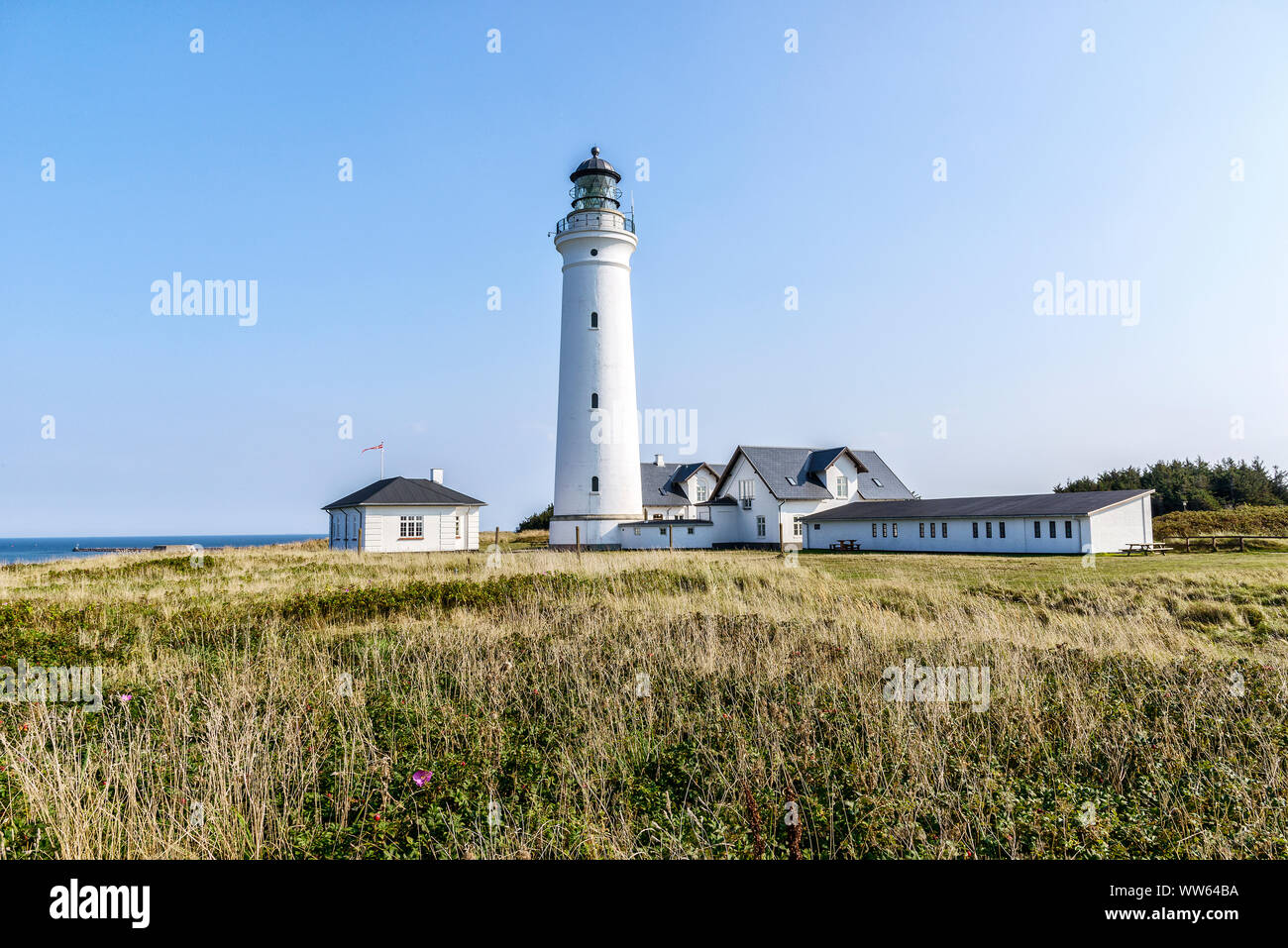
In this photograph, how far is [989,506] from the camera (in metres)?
36.0

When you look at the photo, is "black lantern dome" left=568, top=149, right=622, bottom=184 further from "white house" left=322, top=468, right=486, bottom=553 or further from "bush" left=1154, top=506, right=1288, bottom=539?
"bush" left=1154, top=506, right=1288, bottom=539

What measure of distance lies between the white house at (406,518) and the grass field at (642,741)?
26.0 metres

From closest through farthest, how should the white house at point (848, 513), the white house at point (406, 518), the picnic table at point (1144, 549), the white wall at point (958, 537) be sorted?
the picnic table at point (1144, 549) < the white wall at point (958, 537) < the white house at point (848, 513) < the white house at point (406, 518)

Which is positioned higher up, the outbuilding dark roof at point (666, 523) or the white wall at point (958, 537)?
the outbuilding dark roof at point (666, 523)

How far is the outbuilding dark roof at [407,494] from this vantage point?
3756cm

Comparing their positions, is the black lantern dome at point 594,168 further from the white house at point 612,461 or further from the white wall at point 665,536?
the white wall at point 665,536

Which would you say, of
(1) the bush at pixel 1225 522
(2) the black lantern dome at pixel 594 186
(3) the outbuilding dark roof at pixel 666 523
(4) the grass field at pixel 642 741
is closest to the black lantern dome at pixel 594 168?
(2) the black lantern dome at pixel 594 186

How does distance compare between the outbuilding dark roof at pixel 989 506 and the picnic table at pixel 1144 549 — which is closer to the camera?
the picnic table at pixel 1144 549

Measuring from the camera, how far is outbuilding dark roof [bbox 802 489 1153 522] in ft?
108

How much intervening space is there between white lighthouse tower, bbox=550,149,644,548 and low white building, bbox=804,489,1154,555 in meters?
14.3
